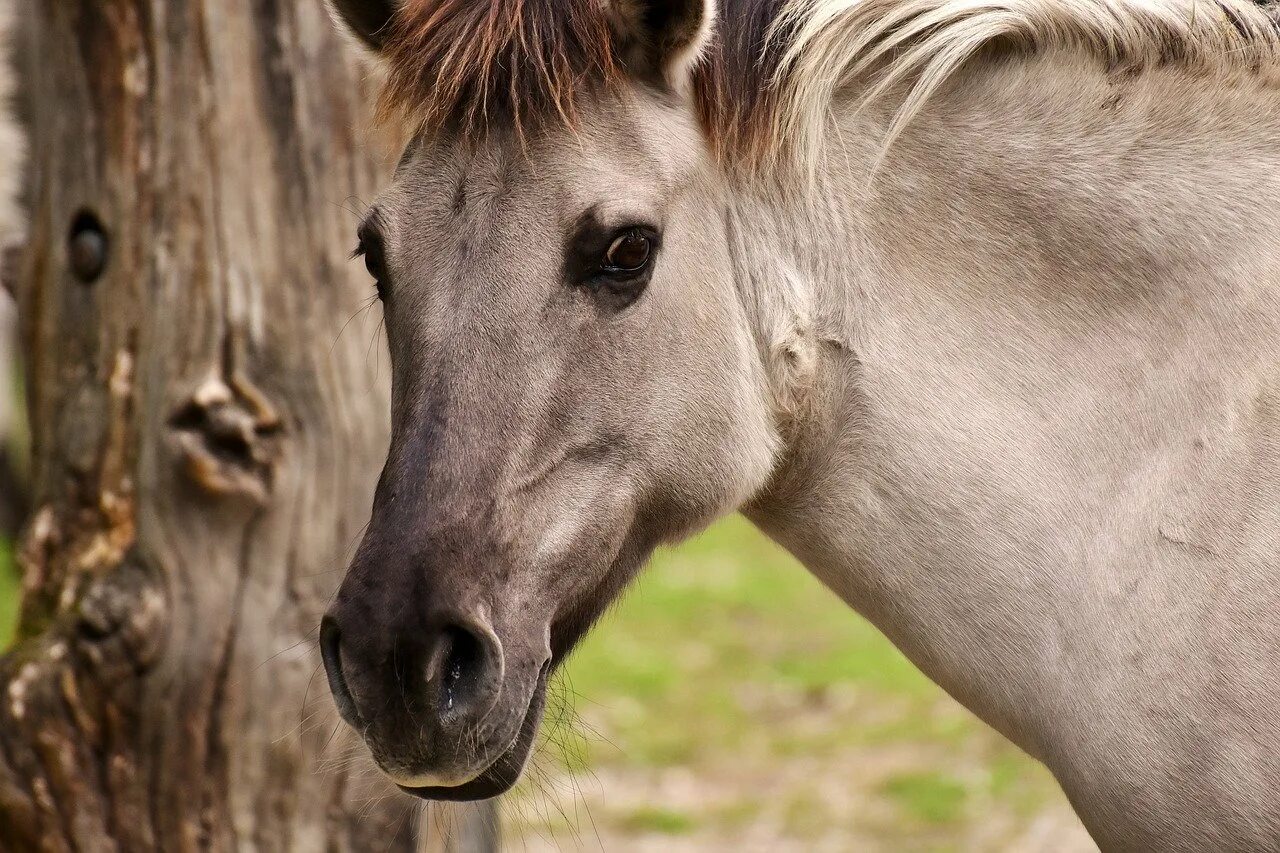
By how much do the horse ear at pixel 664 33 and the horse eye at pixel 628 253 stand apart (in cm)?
33

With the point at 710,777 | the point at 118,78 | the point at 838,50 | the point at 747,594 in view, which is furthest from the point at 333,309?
the point at 747,594

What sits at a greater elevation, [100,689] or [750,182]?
[750,182]

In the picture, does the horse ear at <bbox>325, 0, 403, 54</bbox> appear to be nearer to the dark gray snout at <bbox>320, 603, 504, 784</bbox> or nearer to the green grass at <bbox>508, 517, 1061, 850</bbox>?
the dark gray snout at <bbox>320, 603, 504, 784</bbox>

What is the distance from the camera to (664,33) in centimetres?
238

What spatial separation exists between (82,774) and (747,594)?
6.28 meters

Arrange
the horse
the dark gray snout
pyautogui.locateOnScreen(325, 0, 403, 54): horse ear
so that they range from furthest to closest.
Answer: pyautogui.locateOnScreen(325, 0, 403, 54): horse ear → the horse → the dark gray snout

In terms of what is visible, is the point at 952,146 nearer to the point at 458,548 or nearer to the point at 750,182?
the point at 750,182

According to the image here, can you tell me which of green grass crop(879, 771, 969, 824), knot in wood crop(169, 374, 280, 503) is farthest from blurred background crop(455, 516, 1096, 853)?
knot in wood crop(169, 374, 280, 503)

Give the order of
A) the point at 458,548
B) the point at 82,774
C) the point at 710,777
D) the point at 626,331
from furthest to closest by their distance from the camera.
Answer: the point at 710,777, the point at 82,774, the point at 626,331, the point at 458,548

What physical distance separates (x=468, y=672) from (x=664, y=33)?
3.94 feet

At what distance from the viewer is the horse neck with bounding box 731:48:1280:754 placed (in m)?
2.38

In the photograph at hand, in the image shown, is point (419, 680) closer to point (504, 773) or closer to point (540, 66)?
point (504, 773)

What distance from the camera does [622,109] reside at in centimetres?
241

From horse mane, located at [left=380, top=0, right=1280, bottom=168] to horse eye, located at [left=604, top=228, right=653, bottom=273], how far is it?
0.81 ft
